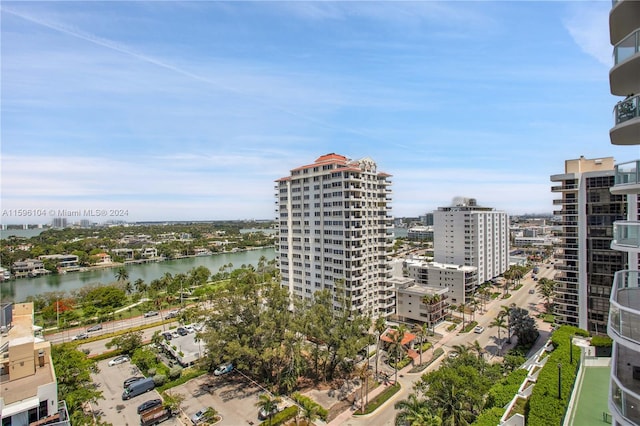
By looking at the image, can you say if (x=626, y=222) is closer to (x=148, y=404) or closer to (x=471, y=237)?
(x=148, y=404)

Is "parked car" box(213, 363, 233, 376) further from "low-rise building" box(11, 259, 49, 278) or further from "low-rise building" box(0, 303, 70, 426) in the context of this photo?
"low-rise building" box(11, 259, 49, 278)

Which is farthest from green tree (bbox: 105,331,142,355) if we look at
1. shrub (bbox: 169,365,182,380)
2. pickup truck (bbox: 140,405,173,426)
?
pickup truck (bbox: 140,405,173,426)

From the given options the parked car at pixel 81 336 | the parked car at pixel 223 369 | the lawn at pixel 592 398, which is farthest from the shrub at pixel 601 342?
the parked car at pixel 81 336

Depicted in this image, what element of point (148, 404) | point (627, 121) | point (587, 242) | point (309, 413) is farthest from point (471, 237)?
point (627, 121)

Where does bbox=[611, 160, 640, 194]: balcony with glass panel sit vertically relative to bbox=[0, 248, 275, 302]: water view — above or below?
above

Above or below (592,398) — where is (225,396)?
below

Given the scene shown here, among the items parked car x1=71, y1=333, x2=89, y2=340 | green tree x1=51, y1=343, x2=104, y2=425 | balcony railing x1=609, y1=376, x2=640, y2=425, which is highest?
balcony railing x1=609, y1=376, x2=640, y2=425

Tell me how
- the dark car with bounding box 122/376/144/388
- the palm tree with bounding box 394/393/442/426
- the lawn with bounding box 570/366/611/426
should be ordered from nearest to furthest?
1. the lawn with bounding box 570/366/611/426
2. the palm tree with bounding box 394/393/442/426
3. the dark car with bounding box 122/376/144/388

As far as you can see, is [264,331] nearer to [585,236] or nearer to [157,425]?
[157,425]
